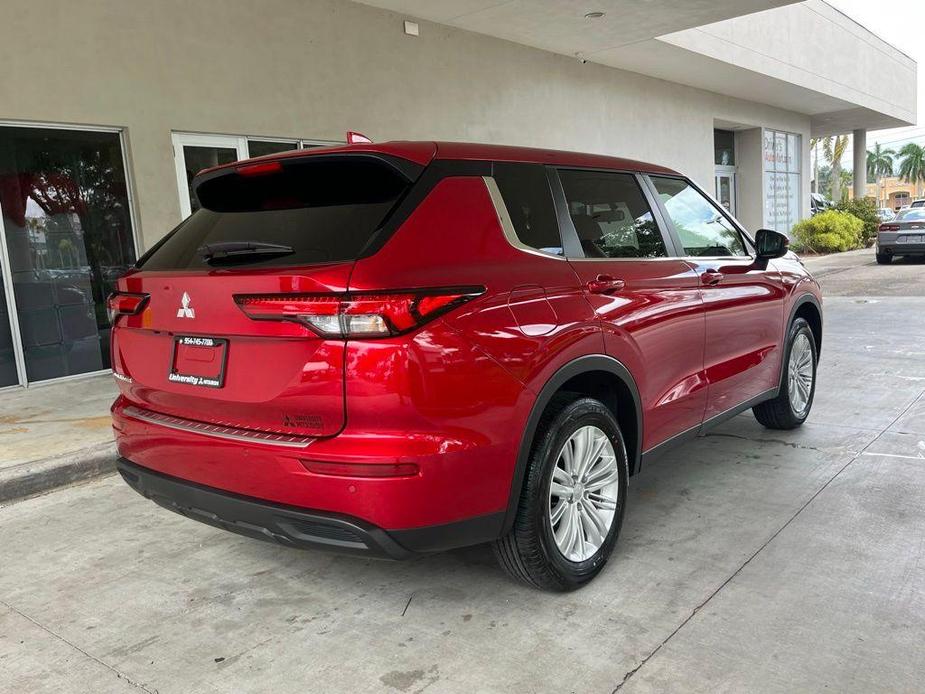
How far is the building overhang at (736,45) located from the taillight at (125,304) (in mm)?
8180

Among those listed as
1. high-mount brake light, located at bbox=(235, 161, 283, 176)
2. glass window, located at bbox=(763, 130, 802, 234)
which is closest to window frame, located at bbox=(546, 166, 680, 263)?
high-mount brake light, located at bbox=(235, 161, 283, 176)

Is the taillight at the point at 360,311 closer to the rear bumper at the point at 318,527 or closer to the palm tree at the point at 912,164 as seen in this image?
the rear bumper at the point at 318,527

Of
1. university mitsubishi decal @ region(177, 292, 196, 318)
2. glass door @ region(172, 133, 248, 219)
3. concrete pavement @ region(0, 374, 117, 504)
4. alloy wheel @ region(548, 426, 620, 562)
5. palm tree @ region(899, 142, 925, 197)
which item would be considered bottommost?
concrete pavement @ region(0, 374, 117, 504)

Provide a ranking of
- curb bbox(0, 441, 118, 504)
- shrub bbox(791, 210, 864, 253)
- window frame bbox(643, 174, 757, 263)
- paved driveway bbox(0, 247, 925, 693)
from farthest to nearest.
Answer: shrub bbox(791, 210, 864, 253)
curb bbox(0, 441, 118, 504)
window frame bbox(643, 174, 757, 263)
paved driveway bbox(0, 247, 925, 693)

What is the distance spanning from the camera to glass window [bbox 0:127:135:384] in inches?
294

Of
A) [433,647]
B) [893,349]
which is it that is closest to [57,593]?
[433,647]

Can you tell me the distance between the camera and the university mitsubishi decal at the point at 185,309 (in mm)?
2738

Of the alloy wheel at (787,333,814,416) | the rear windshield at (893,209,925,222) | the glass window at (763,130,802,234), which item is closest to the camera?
the alloy wheel at (787,333,814,416)

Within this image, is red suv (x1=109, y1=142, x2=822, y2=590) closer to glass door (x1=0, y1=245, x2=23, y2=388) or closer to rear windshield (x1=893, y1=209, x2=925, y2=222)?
glass door (x1=0, y1=245, x2=23, y2=388)

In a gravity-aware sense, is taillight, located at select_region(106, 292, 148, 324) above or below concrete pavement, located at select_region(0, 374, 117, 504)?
above

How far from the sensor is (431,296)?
8.11ft

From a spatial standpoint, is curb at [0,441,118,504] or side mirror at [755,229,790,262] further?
curb at [0,441,118,504]

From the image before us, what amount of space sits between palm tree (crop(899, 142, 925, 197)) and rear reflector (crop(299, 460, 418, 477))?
109m

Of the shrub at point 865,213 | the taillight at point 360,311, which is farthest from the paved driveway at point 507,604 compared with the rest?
the shrub at point 865,213
